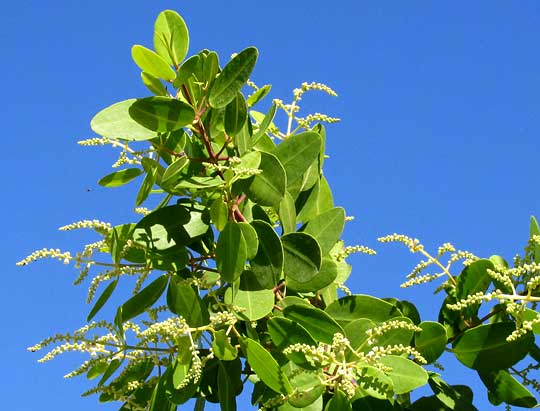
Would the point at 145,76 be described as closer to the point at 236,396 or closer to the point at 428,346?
the point at 236,396

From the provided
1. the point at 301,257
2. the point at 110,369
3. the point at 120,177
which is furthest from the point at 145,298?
the point at 301,257

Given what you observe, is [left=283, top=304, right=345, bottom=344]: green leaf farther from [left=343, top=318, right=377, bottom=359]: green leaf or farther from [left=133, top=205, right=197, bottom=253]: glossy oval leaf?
[left=133, top=205, right=197, bottom=253]: glossy oval leaf

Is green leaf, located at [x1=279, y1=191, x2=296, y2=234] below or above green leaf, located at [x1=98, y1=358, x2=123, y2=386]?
below

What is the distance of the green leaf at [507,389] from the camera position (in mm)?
2605

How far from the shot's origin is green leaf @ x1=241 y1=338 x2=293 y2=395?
2283 millimetres

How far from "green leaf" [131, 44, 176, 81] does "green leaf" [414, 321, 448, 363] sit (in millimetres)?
1123

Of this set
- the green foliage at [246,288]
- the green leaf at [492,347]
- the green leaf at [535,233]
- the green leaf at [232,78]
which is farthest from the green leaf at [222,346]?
the green leaf at [535,233]

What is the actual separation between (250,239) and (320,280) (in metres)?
→ 0.31

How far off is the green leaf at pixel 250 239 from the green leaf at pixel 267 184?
0.12 meters

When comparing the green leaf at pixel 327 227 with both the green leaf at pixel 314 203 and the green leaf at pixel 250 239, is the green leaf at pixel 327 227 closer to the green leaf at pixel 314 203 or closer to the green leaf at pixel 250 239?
the green leaf at pixel 314 203

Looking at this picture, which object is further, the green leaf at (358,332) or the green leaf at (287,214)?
the green leaf at (287,214)

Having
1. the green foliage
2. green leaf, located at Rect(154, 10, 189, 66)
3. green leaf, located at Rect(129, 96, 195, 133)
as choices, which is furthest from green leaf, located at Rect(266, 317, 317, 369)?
green leaf, located at Rect(154, 10, 189, 66)

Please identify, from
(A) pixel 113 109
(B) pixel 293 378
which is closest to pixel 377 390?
(B) pixel 293 378

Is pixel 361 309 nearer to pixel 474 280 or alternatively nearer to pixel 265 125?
pixel 474 280
